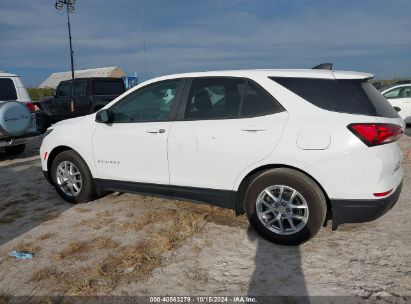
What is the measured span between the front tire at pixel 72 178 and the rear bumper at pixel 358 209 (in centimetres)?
312

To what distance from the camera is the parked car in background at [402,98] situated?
12695 mm

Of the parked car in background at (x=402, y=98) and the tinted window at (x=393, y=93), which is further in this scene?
the tinted window at (x=393, y=93)

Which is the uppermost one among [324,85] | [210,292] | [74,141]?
[324,85]

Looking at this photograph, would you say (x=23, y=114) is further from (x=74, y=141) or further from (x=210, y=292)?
(x=210, y=292)

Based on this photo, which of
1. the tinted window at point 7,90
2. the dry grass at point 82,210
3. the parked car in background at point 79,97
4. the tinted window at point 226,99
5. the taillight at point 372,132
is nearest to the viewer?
the taillight at point 372,132

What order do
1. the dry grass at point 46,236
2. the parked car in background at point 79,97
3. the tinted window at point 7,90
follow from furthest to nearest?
1. the parked car in background at point 79,97
2. the tinted window at point 7,90
3. the dry grass at point 46,236

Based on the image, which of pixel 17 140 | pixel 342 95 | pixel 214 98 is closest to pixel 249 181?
pixel 214 98

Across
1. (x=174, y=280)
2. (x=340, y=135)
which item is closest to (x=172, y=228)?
(x=174, y=280)

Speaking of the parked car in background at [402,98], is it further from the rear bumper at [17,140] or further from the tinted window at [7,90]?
the tinted window at [7,90]

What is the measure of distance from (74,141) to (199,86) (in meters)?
1.93

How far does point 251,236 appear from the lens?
390 centimetres

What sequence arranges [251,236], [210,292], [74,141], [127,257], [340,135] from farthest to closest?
[74,141] < [251,236] < [127,257] < [340,135] < [210,292]

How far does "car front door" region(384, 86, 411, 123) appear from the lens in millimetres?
12695

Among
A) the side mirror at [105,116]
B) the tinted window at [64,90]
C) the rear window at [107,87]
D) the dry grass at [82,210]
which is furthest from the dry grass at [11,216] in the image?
the tinted window at [64,90]
